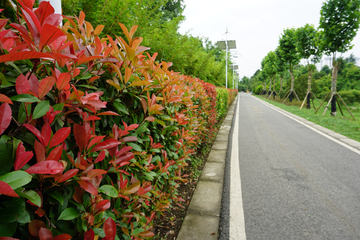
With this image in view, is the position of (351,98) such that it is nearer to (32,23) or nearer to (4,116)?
(32,23)

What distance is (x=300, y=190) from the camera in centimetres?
309

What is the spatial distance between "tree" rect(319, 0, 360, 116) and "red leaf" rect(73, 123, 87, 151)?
13081mm

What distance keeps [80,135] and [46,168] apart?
22 centimetres

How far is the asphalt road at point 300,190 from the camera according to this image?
2271mm

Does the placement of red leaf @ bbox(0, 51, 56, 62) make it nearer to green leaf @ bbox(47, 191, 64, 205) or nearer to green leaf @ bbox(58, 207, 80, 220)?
green leaf @ bbox(47, 191, 64, 205)

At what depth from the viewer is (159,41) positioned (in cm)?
434

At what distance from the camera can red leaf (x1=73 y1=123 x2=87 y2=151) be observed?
788 millimetres

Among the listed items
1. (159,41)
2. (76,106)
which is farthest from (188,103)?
(159,41)

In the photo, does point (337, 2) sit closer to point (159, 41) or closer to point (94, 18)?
point (159, 41)

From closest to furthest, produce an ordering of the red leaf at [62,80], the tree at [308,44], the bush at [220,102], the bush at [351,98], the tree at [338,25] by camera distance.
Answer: the red leaf at [62,80]
the bush at [220,102]
the tree at [338,25]
the tree at [308,44]
the bush at [351,98]

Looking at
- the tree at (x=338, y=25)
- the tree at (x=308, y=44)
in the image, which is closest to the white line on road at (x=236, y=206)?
the tree at (x=338, y=25)

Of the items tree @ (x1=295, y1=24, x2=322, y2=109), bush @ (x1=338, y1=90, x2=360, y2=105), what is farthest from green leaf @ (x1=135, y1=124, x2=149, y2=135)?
bush @ (x1=338, y1=90, x2=360, y2=105)

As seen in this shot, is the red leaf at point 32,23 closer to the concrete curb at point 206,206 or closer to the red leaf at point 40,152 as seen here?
the red leaf at point 40,152

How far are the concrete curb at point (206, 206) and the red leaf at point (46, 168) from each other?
1.82 metres
